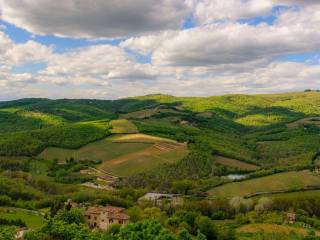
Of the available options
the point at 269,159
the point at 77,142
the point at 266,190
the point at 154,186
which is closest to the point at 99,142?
the point at 77,142

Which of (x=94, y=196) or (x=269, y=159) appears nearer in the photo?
(x=94, y=196)

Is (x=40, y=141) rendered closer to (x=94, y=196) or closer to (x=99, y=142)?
(x=99, y=142)

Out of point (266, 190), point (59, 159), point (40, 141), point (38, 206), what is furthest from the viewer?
point (40, 141)

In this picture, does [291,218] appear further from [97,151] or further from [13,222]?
[97,151]

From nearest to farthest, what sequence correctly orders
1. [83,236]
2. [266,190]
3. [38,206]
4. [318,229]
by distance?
[83,236] → [318,229] → [38,206] → [266,190]

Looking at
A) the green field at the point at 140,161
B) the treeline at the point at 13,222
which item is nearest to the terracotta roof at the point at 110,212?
the treeline at the point at 13,222

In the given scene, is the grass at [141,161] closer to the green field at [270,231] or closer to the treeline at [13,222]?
the green field at [270,231]
